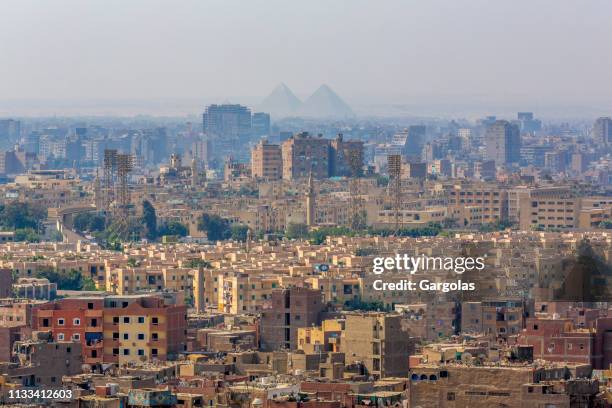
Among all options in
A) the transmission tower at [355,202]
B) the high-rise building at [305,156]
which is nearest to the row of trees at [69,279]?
the transmission tower at [355,202]

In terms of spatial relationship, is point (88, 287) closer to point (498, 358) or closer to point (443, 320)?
point (443, 320)

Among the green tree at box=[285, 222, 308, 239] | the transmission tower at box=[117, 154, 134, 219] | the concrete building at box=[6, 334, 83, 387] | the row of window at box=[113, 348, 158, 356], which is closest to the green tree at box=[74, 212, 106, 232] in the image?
the transmission tower at box=[117, 154, 134, 219]

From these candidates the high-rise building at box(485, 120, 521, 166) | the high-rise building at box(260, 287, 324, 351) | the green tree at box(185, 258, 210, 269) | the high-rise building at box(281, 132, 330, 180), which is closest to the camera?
the high-rise building at box(260, 287, 324, 351)

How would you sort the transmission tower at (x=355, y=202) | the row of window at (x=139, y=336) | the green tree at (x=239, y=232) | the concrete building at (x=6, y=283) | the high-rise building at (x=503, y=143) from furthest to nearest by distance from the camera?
the high-rise building at (x=503, y=143) → the transmission tower at (x=355, y=202) → the green tree at (x=239, y=232) → the concrete building at (x=6, y=283) → the row of window at (x=139, y=336)

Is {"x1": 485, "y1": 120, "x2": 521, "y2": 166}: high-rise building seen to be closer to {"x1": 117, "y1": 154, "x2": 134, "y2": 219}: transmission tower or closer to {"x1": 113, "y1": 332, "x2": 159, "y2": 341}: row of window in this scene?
{"x1": 117, "y1": 154, "x2": 134, "y2": 219}: transmission tower

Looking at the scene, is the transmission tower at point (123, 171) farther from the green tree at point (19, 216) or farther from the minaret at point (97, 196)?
the minaret at point (97, 196)

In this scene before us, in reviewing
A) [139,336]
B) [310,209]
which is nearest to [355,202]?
[310,209]
